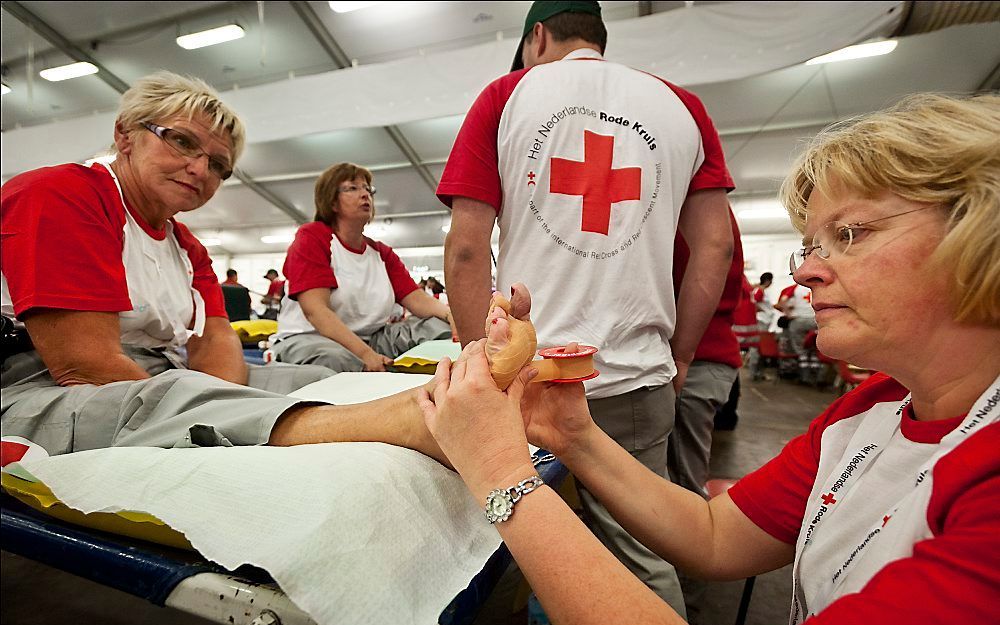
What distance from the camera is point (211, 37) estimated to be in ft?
17.3

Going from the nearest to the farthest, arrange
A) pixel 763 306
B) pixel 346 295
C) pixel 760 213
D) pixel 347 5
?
pixel 346 295 → pixel 347 5 → pixel 763 306 → pixel 760 213

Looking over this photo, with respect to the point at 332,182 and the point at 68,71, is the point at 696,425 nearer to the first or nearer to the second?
the point at 332,182

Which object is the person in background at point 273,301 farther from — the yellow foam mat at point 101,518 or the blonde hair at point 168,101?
the yellow foam mat at point 101,518

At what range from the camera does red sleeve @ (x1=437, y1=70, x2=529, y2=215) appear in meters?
0.98

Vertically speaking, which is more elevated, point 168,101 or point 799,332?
point 168,101

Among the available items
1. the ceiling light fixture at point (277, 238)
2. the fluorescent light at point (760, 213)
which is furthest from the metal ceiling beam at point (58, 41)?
the fluorescent light at point (760, 213)

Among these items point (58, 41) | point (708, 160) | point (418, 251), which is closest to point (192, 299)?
point (708, 160)

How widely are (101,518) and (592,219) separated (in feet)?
2.92

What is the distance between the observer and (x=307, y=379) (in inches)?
52.9

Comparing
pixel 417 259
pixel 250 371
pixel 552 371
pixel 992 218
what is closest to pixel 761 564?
pixel 552 371

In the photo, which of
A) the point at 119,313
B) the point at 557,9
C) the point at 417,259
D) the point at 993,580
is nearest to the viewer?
the point at 993,580

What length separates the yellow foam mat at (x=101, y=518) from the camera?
59 centimetres

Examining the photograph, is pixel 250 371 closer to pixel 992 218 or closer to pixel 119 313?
pixel 119 313

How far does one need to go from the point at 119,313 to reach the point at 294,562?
79 cm
